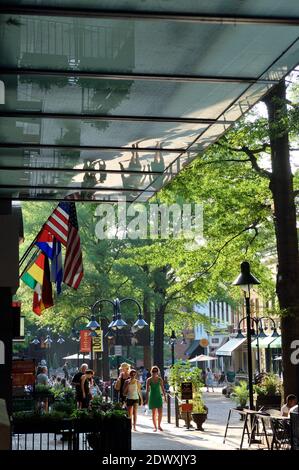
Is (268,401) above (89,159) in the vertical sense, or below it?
below

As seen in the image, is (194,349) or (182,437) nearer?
(182,437)

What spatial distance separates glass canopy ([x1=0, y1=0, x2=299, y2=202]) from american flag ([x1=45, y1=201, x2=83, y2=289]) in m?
7.84

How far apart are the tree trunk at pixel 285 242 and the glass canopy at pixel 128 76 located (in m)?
9.34

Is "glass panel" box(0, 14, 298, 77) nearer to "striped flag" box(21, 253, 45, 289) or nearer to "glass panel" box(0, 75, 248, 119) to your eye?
"glass panel" box(0, 75, 248, 119)

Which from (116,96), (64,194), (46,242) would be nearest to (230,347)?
(46,242)

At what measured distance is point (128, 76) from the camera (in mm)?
8906

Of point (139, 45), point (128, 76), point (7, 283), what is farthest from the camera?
point (7, 283)

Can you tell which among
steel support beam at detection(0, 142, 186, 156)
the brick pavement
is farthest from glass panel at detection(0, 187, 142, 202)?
the brick pavement

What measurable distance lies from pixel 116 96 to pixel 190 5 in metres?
2.64

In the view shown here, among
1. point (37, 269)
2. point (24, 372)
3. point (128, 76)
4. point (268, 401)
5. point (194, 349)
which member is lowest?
point (268, 401)

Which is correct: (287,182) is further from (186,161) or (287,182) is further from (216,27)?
(216,27)

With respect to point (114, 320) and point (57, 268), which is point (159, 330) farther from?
point (57, 268)

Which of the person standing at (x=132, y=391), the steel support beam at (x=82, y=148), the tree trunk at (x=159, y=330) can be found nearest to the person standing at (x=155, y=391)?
the person standing at (x=132, y=391)

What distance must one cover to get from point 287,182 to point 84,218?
3543 centimetres
